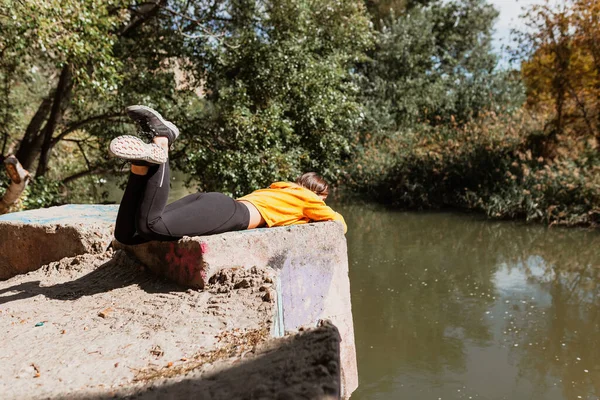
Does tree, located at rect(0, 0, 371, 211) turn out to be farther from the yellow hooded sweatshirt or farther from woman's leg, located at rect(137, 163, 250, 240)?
woman's leg, located at rect(137, 163, 250, 240)

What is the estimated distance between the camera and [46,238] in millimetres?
4051

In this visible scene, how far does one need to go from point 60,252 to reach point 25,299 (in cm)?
78

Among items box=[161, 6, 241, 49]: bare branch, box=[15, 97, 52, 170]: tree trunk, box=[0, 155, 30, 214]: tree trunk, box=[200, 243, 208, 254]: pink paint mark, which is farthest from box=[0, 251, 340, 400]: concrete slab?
box=[15, 97, 52, 170]: tree trunk

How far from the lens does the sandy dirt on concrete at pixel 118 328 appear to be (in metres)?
2.09

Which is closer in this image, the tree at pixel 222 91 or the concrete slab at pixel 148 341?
the concrete slab at pixel 148 341

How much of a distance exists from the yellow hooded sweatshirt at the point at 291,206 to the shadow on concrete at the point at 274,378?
5.83 ft

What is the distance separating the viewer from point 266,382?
1762mm

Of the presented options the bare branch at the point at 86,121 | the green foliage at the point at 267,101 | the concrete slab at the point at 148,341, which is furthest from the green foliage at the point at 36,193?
the concrete slab at the point at 148,341

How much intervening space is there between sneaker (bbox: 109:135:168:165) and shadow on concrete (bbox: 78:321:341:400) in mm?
1362

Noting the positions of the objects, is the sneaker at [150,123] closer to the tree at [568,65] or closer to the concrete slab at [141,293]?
the concrete slab at [141,293]

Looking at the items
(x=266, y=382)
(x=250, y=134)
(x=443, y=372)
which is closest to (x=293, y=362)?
(x=266, y=382)

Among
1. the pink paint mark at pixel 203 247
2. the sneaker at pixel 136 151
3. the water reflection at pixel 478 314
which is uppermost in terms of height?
the sneaker at pixel 136 151

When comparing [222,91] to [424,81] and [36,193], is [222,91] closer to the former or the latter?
[36,193]

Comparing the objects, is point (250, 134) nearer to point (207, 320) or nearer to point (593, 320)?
point (593, 320)
